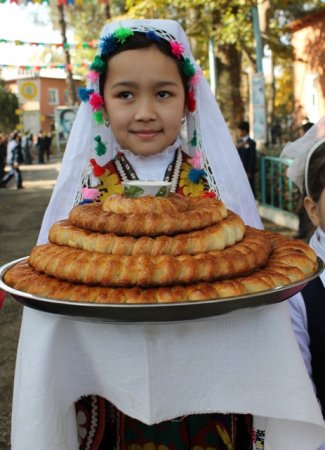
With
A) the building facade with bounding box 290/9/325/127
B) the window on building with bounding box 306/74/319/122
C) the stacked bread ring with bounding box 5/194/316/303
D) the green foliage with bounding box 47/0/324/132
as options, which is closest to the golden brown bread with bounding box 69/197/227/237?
the stacked bread ring with bounding box 5/194/316/303

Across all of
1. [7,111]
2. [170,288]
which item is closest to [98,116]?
[170,288]

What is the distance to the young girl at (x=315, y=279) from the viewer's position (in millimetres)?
1532

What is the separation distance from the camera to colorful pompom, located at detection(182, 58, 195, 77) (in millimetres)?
1812

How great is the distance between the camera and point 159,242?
1.09 m

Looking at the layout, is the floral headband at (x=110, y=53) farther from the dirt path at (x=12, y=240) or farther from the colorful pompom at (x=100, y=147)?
the dirt path at (x=12, y=240)

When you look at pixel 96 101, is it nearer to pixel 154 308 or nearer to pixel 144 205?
pixel 144 205

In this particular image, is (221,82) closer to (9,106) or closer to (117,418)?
(117,418)

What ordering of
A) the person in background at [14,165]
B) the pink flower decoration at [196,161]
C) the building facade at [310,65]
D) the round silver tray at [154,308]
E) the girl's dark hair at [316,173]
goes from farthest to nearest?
the person in background at [14,165] < the building facade at [310,65] < the pink flower decoration at [196,161] < the girl's dark hair at [316,173] < the round silver tray at [154,308]

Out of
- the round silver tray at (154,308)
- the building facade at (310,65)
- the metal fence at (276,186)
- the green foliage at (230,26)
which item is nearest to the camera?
the round silver tray at (154,308)

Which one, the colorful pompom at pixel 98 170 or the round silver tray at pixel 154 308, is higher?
the colorful pompom at pixel 98 170

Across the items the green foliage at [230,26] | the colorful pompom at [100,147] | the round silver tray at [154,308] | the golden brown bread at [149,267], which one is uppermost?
the green foliage at [230,26]

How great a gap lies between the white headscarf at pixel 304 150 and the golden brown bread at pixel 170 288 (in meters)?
0.63

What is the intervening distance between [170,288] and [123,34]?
40.6 inches

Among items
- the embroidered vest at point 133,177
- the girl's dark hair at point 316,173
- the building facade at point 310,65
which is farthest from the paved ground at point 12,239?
the building facade at point 310,65
